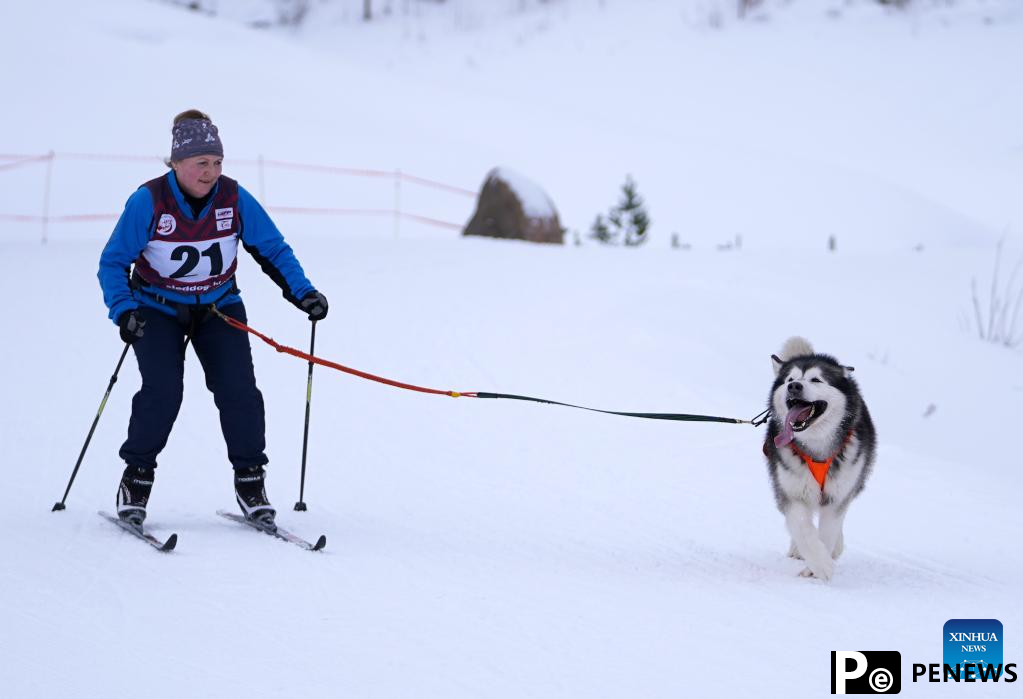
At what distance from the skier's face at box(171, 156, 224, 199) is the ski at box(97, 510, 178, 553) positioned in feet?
4.96

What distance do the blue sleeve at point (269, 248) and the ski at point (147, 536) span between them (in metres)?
1.25

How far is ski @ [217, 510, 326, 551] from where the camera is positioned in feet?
17.4

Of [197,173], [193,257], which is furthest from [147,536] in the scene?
[197,173]

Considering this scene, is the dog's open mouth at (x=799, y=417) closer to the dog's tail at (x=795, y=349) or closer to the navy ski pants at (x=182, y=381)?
the dog's tail at (x=795, y=349)

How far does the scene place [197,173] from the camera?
17.8 feet

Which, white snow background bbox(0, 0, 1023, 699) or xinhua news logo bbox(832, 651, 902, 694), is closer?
xinhua news logo bbox(832, 651, 902, 694)

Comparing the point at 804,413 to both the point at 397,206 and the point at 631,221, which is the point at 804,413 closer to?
the point at 631,221

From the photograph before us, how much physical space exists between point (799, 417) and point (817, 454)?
184mm

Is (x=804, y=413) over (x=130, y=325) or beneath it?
beneath

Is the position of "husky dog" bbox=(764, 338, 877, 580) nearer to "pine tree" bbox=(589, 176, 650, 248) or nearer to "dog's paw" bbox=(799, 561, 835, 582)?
"dog's paw" bbox=(799, 561, 835, 582)

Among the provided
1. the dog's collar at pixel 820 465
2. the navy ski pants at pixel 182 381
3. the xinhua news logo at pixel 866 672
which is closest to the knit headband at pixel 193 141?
the navy ski pants at pixel 182 381

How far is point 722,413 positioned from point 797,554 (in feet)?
11.9

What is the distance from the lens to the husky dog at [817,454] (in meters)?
5.23

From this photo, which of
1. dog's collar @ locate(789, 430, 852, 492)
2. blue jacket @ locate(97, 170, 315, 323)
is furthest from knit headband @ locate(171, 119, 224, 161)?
dog's collar @ locate(789, 430, 852, 492)
